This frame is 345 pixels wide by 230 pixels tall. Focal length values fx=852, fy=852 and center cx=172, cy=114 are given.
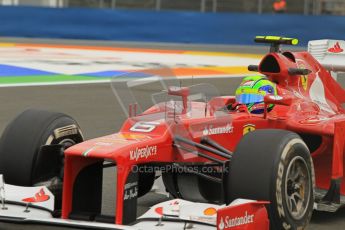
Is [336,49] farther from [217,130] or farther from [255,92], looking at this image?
[217,130]

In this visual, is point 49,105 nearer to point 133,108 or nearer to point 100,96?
point 100,96

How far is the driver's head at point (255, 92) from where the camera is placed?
6.88 meters

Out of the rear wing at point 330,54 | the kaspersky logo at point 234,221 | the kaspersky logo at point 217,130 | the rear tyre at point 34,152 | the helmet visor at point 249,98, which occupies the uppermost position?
the rear wing at point 330,54

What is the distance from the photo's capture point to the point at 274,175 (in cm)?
536

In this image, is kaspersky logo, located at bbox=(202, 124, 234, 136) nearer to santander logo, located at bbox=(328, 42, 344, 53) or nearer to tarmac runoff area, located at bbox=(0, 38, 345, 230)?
tarmac runoff area, located at bbox=(0, 38, 345, 230)

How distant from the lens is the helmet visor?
6.90 meters

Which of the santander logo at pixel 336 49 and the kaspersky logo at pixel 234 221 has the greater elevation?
the santander logo at pixel 336 49

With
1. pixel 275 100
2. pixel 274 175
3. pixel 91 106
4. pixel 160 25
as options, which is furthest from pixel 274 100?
pixel 160 25

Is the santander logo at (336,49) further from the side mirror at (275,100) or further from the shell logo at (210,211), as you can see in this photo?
the shell logo at (210,211)

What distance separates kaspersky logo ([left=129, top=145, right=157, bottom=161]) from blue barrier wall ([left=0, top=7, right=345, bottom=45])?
2122cm

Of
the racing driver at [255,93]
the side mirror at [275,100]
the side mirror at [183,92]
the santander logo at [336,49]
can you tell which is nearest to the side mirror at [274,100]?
the side mirror at [275,100]

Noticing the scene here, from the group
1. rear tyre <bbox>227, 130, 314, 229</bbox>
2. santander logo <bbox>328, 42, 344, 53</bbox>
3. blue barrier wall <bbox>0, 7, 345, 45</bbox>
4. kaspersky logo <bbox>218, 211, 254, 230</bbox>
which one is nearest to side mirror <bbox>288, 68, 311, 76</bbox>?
rear tyre <bbox>227, 130, 314, 229</bbox>

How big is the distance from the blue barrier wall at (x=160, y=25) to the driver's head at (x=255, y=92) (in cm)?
1959

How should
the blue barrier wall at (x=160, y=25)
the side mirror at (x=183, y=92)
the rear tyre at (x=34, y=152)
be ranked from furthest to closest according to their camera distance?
the blue barrier wall at (x=160, y=25) → the side mirror at (x=183, y=92) → the rear tyre at (x=34, y=152)
